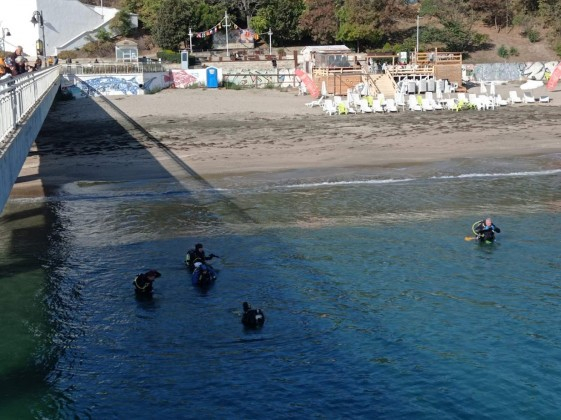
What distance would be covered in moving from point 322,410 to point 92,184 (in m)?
18.2

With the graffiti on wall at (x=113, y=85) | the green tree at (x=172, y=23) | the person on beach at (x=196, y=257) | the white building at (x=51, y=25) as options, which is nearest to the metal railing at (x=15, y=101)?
the person on beach at (x=196, y=257)

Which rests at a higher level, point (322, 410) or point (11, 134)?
point (11, 134)

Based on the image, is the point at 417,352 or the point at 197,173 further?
the point at 197,173

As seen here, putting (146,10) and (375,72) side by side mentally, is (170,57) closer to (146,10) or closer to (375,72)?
(146,10)

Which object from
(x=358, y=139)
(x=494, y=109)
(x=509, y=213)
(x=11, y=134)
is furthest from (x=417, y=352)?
(x=494, y=109)

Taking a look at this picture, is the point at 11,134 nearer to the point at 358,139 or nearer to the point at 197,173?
the point at 197,173

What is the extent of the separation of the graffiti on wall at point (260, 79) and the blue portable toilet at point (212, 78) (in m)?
1.70

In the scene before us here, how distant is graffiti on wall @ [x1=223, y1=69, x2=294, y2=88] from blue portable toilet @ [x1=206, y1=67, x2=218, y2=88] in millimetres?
1699

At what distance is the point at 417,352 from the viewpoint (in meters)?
13.2

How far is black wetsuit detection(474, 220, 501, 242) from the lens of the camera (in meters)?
19.3

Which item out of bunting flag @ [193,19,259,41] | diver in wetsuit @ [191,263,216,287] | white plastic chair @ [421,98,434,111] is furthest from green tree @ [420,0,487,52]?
diver in wetsuit @ [191,263,216,287]

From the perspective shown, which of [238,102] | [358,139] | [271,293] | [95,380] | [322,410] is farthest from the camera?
[238,102]

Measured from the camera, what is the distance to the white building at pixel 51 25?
75375 mm

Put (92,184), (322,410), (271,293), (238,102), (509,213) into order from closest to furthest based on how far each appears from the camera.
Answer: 1. (322,410)
2. (271,293)
3. (509,213)
4. (92,184)
5. (238,102)
